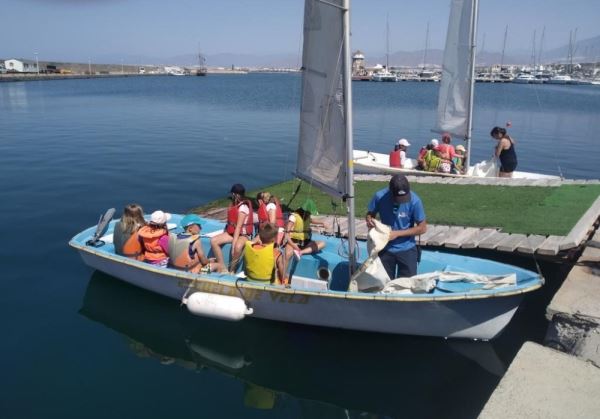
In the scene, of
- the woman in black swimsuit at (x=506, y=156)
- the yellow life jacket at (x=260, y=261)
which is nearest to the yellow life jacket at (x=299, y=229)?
the yellow life jacket at (x=260, y=261)

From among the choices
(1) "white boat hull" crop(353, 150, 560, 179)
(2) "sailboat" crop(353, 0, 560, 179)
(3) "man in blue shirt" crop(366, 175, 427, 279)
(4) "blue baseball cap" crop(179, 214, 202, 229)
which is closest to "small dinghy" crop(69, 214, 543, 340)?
(3) "man in blue shirt" crop(366, 175, 427, 279)

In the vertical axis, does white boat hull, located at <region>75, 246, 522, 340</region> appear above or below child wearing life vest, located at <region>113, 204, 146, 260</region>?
below

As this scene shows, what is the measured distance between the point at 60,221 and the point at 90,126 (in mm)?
23248

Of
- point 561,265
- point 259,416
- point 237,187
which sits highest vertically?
point 237,187

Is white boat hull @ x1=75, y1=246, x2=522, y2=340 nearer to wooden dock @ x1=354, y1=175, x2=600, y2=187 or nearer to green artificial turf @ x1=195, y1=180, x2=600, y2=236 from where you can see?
green artificial turf @ x1=195, y1=180, x2=600, y2=236

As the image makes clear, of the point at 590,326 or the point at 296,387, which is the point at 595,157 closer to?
the point at 590,326

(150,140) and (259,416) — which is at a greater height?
(150,140)

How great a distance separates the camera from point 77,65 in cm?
16625

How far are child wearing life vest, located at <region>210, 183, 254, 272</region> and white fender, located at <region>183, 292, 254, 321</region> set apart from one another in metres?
1.10

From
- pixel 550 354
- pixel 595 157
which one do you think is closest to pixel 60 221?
pixel 550 354

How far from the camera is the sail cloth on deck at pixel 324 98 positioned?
776cm

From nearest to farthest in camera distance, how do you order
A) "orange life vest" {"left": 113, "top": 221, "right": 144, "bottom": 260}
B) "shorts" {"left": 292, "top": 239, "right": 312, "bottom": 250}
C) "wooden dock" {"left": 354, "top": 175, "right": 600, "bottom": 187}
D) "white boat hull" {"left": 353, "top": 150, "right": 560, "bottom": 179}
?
1. "shorts" {"left": 292, "top": 239, "right": 312, "bottom": 250}
2. "orange life vest" {"left": 113, "top": 221, "right": 144, "bottom": 260}
3. "wooden dock" {"left": 354, "top": 175, "right": 600, "bottom": 187}
4. "white boat hull" {"left": 353, "top": 150, "right": 560, "bottom": 179}

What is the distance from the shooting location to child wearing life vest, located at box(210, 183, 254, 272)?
9.82m

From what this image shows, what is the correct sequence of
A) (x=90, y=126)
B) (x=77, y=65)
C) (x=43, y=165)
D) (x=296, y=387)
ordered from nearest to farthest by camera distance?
1. (x=296, y=387)
2. (x=43, y=165)
3. (x=90, y=126)
4. (x=77, y=65)
